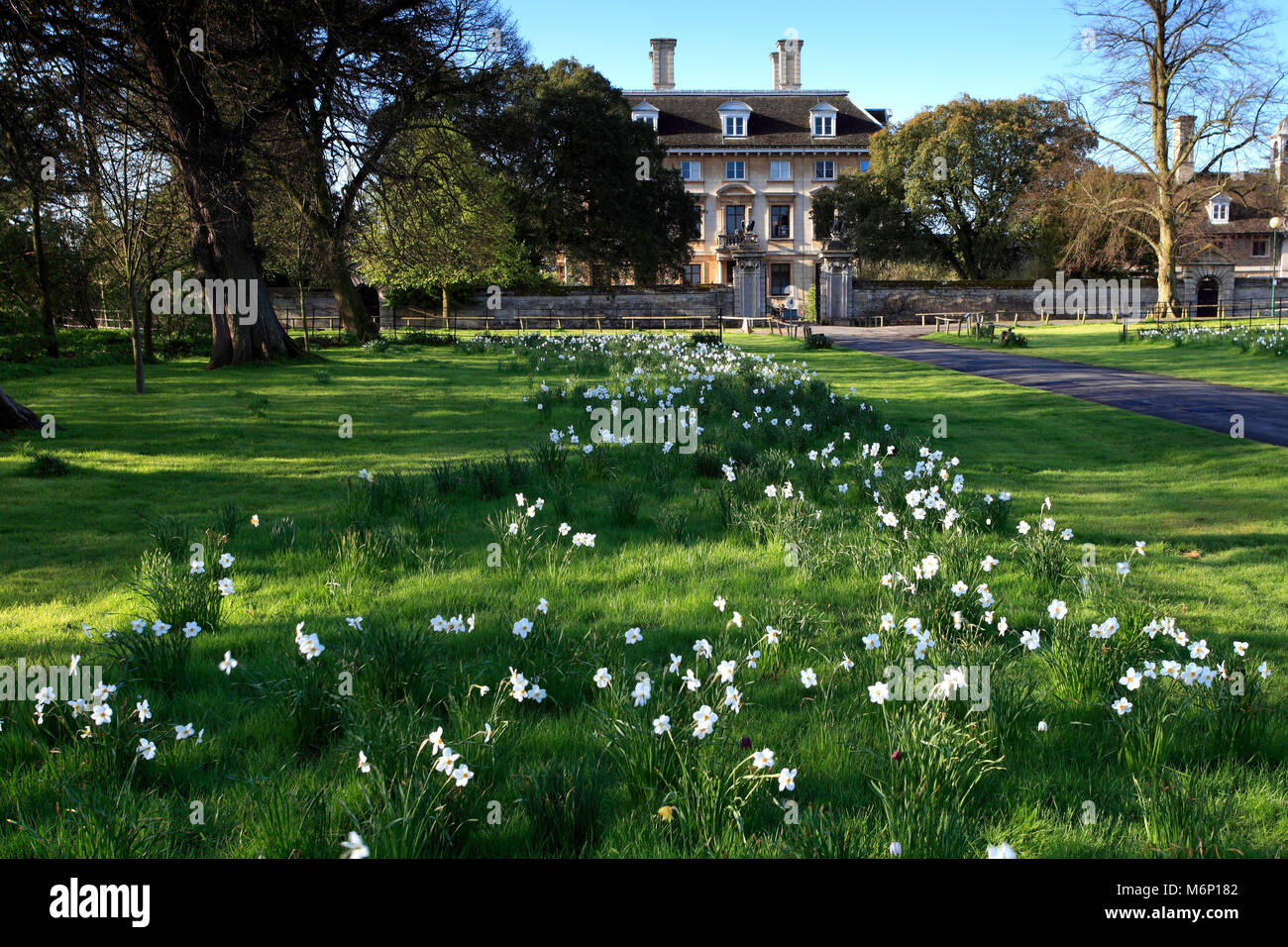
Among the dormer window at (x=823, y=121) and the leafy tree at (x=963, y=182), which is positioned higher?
the dormer window at (x=823, y=121)

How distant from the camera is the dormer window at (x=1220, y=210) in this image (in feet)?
215

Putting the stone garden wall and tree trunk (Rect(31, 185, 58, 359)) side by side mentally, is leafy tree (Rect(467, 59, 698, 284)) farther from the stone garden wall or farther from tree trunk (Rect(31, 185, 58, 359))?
tree trunk (Rect(31, 185, 58, 359))

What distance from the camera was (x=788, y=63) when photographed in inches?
2677

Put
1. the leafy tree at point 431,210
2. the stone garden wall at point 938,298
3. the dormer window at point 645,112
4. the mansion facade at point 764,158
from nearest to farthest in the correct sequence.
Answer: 1. the leafy tree at point 431,210
2. the stone garden wall at point 938,298
3. the dormer window at point 645,112
4. the mansion facade at point 764,158

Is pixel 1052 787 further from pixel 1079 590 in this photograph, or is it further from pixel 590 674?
pixel 1079 590

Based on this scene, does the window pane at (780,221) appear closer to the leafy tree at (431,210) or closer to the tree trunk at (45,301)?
the leafy tree at (431,210)

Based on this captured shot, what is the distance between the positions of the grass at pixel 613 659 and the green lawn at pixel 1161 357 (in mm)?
8741

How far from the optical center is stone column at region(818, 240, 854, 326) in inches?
1800

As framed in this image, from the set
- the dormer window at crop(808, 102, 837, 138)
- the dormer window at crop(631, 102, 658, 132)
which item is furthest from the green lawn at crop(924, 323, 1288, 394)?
the dormer window at crop(631, 102, 658, 132)

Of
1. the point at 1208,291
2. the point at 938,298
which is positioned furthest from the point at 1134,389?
the point at 1208,291

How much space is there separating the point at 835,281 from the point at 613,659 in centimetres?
4454

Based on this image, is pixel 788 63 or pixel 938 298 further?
pixel 788 63

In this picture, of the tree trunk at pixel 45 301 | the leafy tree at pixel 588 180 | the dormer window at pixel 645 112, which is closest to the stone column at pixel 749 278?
the leafy tree at pixel 588 180

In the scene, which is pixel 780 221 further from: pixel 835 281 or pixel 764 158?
pixel 835 281
